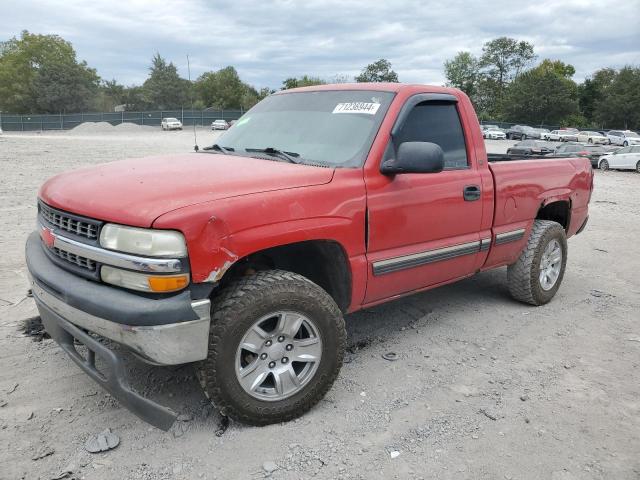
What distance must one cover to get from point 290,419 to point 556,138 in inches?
2018

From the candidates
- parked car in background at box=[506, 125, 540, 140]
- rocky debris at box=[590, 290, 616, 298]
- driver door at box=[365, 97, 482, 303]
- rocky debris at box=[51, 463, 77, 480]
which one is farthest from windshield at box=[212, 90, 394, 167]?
parked car in background at box=[506, 125, 540, 140]

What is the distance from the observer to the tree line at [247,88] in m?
68.0

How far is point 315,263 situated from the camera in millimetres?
3336

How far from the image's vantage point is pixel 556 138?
48250mm

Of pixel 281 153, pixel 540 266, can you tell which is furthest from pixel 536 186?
pixel 281 153

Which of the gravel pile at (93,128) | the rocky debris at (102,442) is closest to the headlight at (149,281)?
the rocky debris at (102,442)

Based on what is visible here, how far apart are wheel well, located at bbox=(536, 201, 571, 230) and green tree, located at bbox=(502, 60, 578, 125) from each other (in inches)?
2779

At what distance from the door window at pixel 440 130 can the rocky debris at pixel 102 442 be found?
2.51 meters

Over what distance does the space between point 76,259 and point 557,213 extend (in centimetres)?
454

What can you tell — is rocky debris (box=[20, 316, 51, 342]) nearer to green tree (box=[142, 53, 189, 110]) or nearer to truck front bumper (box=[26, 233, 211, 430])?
truck front bumper (box=[26, 233, 211, 430])

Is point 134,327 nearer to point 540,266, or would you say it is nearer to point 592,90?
point 540,266

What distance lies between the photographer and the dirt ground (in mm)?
2646

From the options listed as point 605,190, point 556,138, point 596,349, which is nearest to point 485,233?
point 596,349

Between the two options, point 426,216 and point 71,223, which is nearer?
point 71,223
